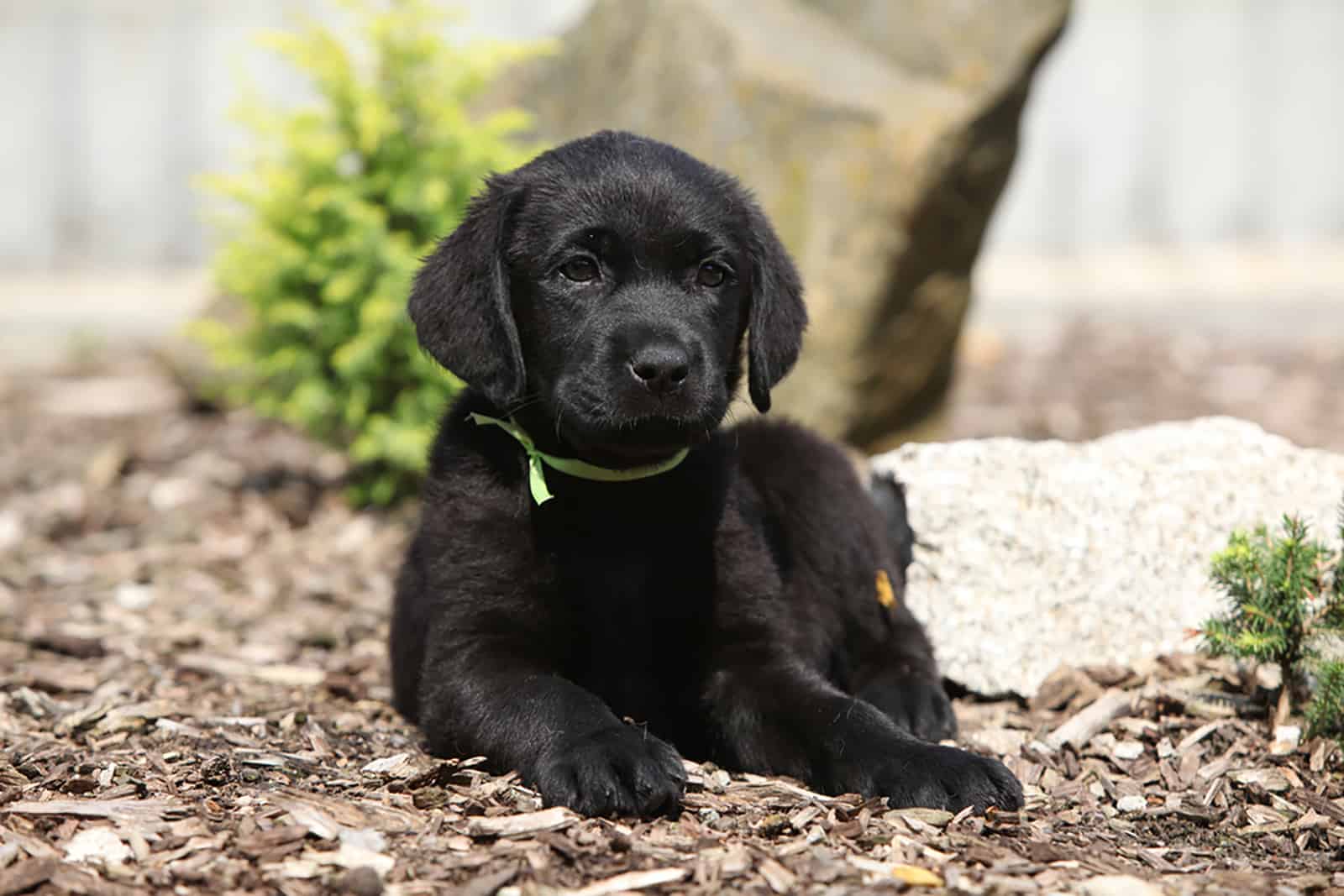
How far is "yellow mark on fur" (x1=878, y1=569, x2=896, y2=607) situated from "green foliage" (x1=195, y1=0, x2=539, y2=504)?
2.39 metres

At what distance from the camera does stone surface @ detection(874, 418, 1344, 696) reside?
4328 mm

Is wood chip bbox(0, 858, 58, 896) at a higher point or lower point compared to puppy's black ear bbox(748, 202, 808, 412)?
lower

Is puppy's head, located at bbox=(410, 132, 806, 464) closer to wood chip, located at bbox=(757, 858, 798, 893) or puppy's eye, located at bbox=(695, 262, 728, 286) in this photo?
puppy's eye, located at bbox=(695, 262, 728, 286)

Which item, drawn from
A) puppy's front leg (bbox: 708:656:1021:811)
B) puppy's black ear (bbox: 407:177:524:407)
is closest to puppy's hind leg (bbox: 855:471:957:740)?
puppy's front leg (bbox: 708:656:1021:811)

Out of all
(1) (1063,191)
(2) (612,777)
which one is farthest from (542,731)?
(1) (1063,191)

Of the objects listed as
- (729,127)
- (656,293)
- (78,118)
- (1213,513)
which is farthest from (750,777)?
(78,118)

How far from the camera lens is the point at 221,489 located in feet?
22.7

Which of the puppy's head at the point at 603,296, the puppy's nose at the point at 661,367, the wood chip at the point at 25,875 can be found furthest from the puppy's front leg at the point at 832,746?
the wood chip at the point at 25,875

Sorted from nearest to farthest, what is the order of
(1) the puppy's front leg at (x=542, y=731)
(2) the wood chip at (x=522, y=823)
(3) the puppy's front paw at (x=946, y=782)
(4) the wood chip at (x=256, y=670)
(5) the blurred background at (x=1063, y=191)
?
(2) the wood chip at (x=522, y=823) → (1) the puppy's front leg at (x=542, y=731) → (3) the puppy's front paw at (x=946, y=782) → (4) the wood chip at (x=256, y=670) → (5) the blurred background at (x=1063, y=191)

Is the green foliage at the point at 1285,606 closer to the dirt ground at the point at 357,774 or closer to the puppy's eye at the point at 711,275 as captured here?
the dirt ground at the point at 357,774

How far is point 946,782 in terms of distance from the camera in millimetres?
3193

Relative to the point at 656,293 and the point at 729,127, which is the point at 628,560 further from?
the point at 729,127

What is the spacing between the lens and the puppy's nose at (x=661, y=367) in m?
3.28

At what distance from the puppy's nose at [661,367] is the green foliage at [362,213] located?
291 centimetres
